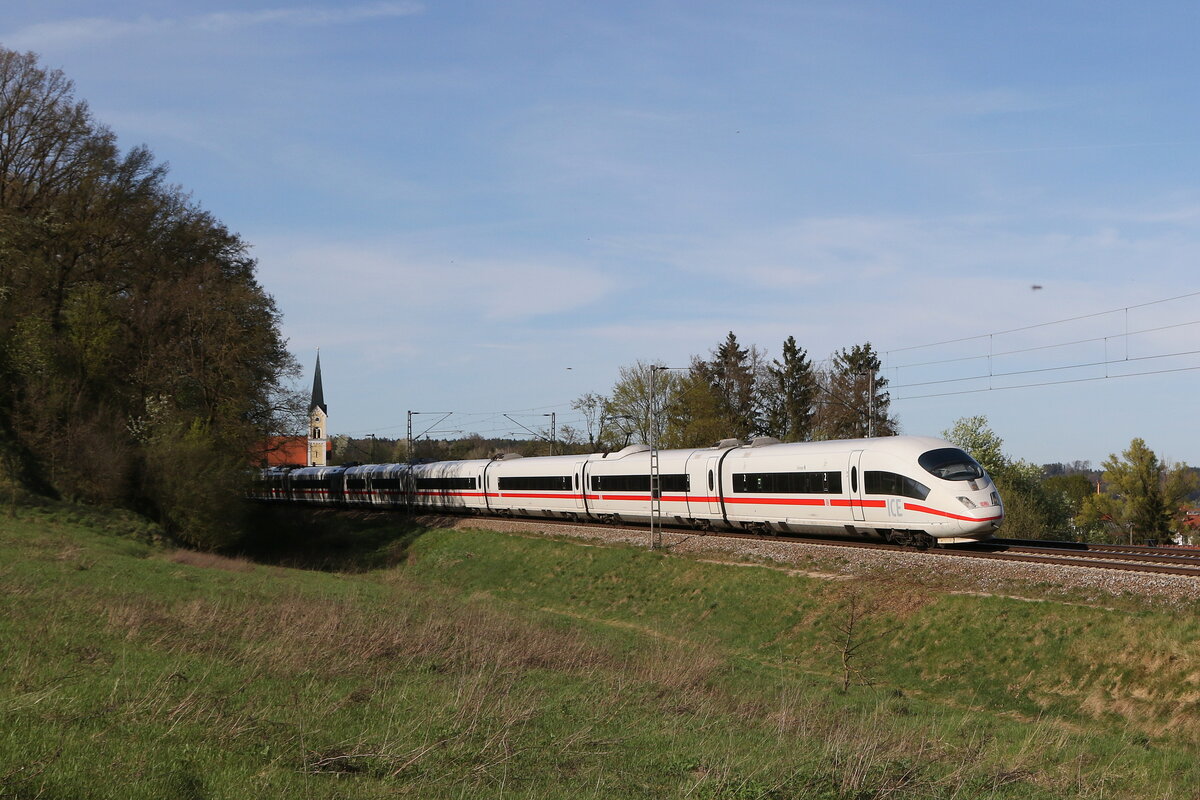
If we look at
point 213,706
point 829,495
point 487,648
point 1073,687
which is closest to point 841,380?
point 829,495

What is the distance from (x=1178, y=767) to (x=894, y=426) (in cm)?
6139

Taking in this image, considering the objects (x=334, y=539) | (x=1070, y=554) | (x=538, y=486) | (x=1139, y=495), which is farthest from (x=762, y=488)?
(x=1139, y=495)

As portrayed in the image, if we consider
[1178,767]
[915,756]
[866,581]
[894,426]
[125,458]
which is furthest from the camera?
[894,426]

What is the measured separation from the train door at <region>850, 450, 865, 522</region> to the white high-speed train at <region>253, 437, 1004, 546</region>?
35 mm

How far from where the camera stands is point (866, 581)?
86.6ft

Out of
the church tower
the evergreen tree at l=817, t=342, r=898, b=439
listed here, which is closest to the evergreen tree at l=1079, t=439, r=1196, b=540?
the evergreen tree at l=817, t=342, r=898, b=439

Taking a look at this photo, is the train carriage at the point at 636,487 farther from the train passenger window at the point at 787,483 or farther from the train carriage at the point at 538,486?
the train passenger window at the point at 787,483

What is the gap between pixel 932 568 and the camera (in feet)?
84.0

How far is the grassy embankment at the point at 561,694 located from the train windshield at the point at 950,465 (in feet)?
11.6

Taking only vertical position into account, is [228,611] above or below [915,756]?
above

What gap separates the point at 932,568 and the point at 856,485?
439cm

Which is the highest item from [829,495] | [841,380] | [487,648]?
[841,380]

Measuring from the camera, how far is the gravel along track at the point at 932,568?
69.7ft

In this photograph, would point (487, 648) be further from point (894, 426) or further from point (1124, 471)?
point (1124, 471)
